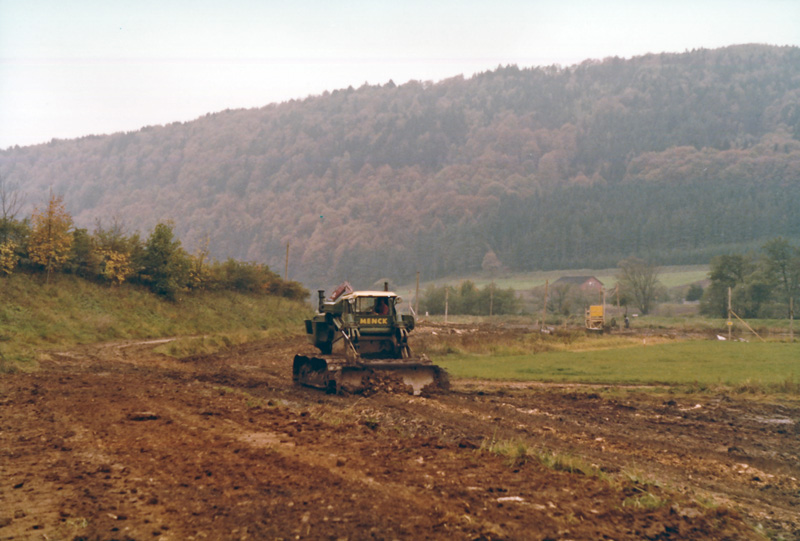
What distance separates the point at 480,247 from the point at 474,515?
7052 inches

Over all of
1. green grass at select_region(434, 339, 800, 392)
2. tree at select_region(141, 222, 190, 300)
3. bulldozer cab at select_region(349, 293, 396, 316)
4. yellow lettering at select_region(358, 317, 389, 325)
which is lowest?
green grass at select_region(434, 339, 800, 392)

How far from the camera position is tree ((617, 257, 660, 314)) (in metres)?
117

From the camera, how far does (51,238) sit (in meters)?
39.8

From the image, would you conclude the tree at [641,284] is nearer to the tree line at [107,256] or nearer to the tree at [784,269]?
the tree at [784,269]

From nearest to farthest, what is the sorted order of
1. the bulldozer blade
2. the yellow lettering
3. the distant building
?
1. the bulldozer blade
2. the yellow lettering
3. the distant building

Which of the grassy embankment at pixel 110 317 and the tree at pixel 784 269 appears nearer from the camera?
the grassy embankment at pixel 110 317

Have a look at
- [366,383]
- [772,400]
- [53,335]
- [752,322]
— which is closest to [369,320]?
[366,383]

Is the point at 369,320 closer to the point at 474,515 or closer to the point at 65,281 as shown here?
the point at 474,515

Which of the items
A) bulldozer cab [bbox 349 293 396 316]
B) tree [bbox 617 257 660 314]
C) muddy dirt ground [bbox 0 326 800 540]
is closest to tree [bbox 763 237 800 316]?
tree [bbox 617 257 660 314]

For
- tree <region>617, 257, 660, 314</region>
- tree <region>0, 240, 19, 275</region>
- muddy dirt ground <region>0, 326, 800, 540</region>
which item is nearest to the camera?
muddy dirt ground <region>0, 326, 800, 540</region>

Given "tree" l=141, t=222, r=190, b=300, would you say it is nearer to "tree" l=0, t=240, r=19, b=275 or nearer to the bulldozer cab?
"tree" l=0, t=240, r=19, b=275

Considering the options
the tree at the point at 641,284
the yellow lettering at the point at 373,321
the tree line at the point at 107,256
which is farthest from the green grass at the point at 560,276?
the yellow lettering at the point at 373,321

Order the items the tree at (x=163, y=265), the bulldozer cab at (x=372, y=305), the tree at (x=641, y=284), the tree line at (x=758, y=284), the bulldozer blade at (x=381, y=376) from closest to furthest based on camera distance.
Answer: the bulldozer blade at (x=381, y=376)
the bulldozer cab at (x=372, y=305)
the tree at (x=163, y=265)
the tree line at (x=758, y=284)
the tree at (x=641, y=284)

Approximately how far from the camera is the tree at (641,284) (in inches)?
4594
